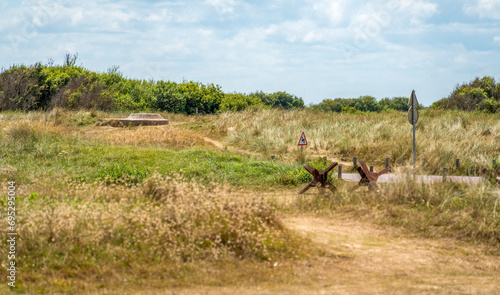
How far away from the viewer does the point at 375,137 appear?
60.5 ft

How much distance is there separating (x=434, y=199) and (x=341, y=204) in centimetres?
154

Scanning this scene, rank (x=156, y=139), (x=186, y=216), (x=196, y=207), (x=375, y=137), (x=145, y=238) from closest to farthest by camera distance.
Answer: (x=145, y=238)
(x=186, y=216)
(x=196, y=207)
(x=375, y=137)
(x=156, y=139)

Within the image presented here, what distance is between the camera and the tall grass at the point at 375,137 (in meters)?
15.3

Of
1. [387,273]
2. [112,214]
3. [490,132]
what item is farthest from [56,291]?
[490,132]

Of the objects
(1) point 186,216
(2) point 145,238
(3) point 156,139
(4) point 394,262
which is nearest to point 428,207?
(4) point 394,262

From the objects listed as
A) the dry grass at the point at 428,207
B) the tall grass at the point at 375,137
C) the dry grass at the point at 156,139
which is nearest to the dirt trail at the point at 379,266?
the dry grass at the point at 428,207

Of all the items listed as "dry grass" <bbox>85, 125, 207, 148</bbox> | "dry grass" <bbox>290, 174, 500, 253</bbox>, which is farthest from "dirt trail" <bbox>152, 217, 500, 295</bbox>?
"dry grass" <bbox>85, 125, 207, 148</bbox>

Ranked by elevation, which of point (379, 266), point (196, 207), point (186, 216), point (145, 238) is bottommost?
point (379, 266)

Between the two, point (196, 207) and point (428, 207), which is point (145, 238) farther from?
point (428, 207)

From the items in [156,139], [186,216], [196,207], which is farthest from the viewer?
[156,139]

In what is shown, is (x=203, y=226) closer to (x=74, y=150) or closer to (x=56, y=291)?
(x=56, y=291)

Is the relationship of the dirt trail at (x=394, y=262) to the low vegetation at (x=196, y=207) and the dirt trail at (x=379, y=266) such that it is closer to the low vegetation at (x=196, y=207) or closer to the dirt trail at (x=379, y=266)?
the dirt trail at (x=379, y=266)

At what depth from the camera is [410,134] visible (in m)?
18.2

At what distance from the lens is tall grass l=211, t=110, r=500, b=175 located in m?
15.3
